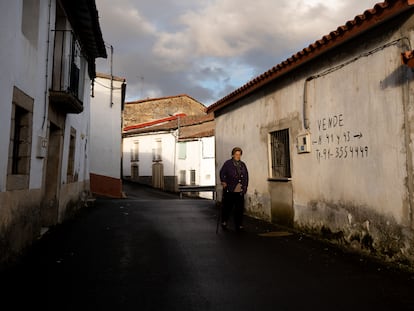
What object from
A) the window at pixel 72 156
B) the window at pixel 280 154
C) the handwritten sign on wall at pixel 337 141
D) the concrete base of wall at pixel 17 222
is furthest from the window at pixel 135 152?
the handwritten sign on wall at pixel 337 141

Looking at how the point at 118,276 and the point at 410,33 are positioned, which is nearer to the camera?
the point at 118,276

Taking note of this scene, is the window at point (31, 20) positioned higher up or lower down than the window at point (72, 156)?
higher up

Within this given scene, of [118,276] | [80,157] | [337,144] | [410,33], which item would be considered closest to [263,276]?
[118,276]

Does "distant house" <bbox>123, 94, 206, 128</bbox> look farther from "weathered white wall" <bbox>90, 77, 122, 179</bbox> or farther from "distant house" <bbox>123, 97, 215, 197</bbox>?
"weathered white wall" <bbox>90, 77, 122, 179</bbox>

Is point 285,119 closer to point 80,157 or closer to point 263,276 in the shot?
point 263,276

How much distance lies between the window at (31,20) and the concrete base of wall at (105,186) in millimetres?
16771

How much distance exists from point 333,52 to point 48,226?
709cm

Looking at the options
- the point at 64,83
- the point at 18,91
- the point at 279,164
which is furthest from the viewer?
the point at 279,164

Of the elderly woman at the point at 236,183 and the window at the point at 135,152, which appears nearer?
the elderly woman at the point at 236,183

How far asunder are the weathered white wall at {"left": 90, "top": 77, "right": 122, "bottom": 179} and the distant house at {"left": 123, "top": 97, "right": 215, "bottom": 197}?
8.88m

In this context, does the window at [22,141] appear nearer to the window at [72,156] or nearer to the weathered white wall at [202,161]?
the window at [72,156]

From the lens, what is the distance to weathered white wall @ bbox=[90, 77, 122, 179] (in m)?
22.9

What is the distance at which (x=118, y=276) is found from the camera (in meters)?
4.48

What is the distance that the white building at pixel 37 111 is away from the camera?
4992 mm
